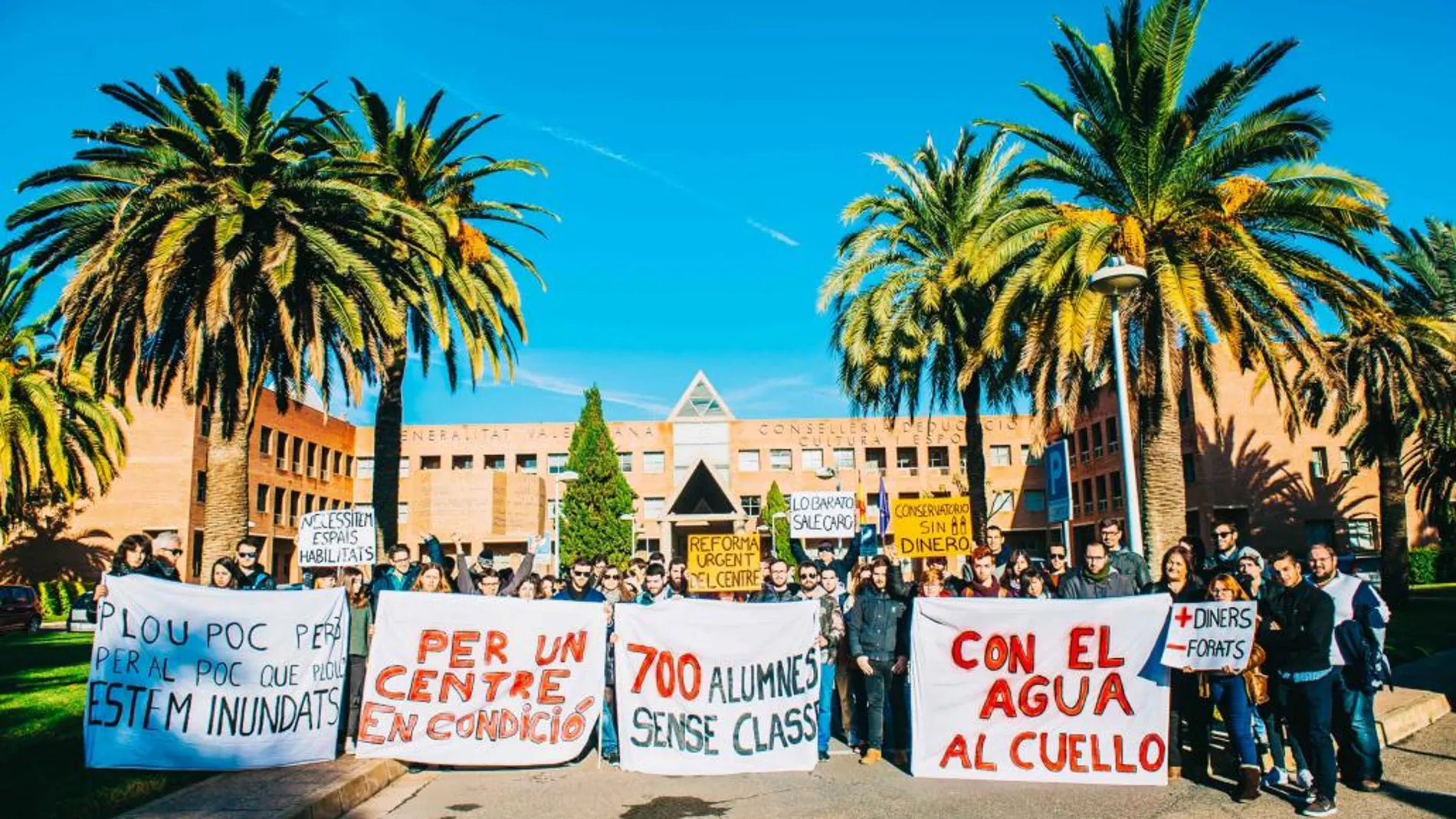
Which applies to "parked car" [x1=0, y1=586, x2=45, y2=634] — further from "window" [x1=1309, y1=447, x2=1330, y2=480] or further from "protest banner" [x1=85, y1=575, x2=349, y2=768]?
"window" [x1=1309, y1=447, x2=1330, y2=480]

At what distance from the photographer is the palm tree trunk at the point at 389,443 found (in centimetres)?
1938

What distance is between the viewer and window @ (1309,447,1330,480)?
48781 mm

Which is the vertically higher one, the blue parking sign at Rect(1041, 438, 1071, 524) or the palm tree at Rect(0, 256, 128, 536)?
the palm tree at Rect(0, 256, 128, 536)

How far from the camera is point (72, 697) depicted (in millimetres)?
12992

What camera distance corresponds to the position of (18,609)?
95.6ft

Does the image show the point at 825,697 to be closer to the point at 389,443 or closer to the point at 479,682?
the point at 479,682

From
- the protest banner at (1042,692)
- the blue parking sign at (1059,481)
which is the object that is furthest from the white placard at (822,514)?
the protest banner at (1042,692)

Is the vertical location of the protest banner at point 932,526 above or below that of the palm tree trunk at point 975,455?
below

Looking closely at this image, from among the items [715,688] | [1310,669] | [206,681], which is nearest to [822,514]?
[715,688]

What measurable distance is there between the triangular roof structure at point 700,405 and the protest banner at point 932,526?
166ft

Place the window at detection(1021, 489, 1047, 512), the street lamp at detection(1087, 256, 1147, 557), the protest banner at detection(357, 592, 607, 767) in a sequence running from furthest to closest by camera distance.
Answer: the window at detection(1021, 489, 1047, 512) < the street lamp at detection(1087, 256, 1147, 557) < the protest banner at detection(357, 592, 607, 767)

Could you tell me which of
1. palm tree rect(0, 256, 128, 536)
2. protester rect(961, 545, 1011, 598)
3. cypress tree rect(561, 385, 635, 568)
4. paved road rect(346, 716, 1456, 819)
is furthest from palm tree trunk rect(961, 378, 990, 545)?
cypress tree rect(561, 385, 635, 568)

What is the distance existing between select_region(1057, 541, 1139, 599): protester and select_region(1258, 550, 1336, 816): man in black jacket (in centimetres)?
169

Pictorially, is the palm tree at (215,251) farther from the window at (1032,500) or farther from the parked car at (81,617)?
the window at (1032,500)
